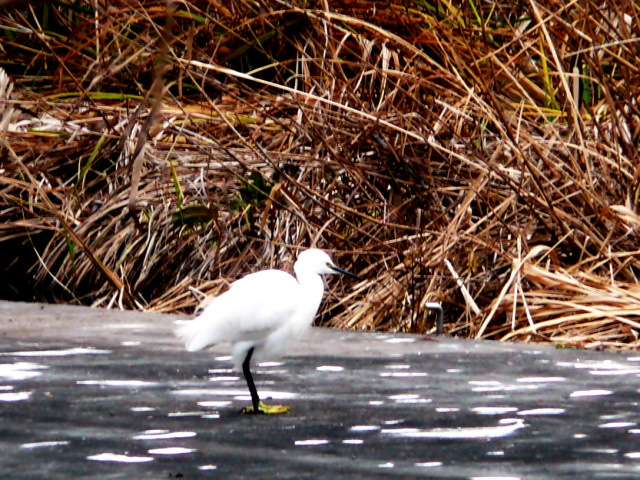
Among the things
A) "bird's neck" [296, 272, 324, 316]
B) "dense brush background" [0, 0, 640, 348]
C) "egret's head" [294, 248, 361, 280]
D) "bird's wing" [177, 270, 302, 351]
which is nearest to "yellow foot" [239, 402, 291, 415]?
"bird's wing" [177, 270, 302, 351]

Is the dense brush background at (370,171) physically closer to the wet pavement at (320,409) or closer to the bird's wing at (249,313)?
the wet pavement at (320,409)

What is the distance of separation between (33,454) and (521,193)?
3.92 meters

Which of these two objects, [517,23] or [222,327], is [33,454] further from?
[517,23]

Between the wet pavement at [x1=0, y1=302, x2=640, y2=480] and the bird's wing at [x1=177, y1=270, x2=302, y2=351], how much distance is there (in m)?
0.27

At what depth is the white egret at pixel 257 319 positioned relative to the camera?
487 centimetres

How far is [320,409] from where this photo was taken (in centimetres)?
484

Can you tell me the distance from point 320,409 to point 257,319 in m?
0.42

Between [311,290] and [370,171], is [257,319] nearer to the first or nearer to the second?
[311,290]

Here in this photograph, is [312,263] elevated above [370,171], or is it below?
below

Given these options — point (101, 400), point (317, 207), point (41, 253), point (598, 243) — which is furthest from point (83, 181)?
point (101, 400)

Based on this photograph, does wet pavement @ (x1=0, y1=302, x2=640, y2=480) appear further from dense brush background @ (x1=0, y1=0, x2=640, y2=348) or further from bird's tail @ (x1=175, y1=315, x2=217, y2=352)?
dense brush background @ (x1=0, y1=0, x2=640, y2=348)

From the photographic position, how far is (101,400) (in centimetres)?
496

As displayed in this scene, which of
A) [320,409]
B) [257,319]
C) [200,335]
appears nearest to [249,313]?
[257,319]

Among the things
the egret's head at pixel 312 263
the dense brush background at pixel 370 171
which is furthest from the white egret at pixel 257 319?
the dense brush background at pixel 370 171
